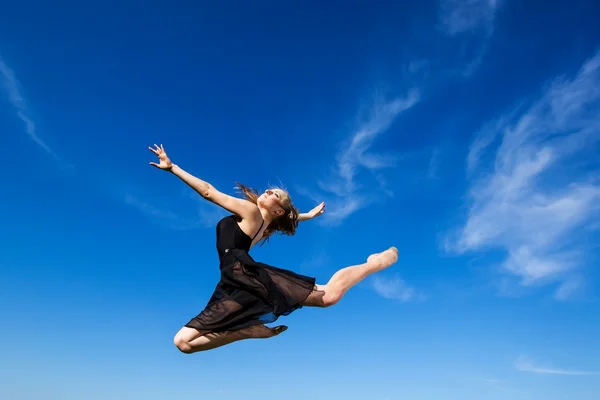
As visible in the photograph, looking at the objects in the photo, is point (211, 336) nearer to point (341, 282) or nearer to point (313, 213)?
point (341, 282)

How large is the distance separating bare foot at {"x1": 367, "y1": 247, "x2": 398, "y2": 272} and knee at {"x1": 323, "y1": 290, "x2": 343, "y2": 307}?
0.76m

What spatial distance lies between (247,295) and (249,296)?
3 centimetres

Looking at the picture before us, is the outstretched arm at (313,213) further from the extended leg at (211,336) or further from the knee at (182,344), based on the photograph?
the knee at (182,344)

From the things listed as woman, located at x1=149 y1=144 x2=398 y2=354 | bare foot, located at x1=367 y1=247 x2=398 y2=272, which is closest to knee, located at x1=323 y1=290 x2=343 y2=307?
woman, located at x1=149 y1=144 x2=398 y2=354

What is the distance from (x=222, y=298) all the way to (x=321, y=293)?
1.50m

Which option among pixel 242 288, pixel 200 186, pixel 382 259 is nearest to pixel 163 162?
pixel 200 186

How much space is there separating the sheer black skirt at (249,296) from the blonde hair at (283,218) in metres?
1.14

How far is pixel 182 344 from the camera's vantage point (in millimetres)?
7355

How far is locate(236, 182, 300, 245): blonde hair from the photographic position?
28.5ft

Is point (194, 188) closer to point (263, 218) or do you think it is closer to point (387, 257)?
point (263, 218)

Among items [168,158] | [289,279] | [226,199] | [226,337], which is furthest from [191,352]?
[168,158]

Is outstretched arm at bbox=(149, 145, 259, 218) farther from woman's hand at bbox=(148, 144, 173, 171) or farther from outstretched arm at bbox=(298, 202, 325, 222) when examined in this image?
outstretched arm at bbox=(298, 202, 325, 222)

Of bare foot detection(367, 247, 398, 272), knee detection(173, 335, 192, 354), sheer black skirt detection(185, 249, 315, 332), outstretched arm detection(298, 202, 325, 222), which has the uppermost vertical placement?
outstretched arm detection(298, 202, 325, 222)

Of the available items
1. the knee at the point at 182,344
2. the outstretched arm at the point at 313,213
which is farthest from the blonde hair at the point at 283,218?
the knee at the point at 182,344
